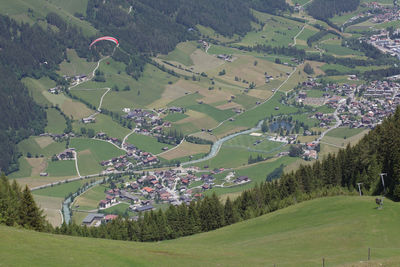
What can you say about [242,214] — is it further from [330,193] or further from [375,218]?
[375,218]

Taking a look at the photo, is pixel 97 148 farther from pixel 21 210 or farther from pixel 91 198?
pixel 21 210

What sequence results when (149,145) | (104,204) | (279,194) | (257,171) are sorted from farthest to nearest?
(149,145)
(257,171)
(104,204)
(279,194)

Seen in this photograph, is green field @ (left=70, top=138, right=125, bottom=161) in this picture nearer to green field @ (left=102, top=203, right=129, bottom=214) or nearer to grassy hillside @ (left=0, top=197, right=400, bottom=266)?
green field @ (left=102, top=203, right=129, bottom=214)

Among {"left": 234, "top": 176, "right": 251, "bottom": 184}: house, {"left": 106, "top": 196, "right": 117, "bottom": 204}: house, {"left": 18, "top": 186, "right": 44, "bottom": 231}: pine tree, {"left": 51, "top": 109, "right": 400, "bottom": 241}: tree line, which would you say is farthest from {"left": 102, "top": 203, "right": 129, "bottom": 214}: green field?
{"left": 18, "top": 186, "right": 44, "bottom": 231}: pine tree

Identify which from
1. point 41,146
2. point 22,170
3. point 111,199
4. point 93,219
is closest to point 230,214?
point 93,219

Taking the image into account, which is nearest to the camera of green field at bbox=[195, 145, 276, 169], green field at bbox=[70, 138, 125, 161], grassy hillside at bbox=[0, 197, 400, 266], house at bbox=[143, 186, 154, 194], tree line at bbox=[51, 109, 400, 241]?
grassy hillside at bbox=[0, 197, 400, 266]

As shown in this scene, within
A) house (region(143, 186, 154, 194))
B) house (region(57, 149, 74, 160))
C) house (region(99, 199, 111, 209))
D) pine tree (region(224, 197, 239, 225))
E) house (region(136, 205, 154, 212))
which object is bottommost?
pine tree (region(224, 197, 239, 225))

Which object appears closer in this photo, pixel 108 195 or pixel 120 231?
pixel 120 231

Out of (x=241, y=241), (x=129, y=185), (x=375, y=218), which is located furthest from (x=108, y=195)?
(x=375, y=218)

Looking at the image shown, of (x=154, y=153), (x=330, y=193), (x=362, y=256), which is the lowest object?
(x=362, y=256)
